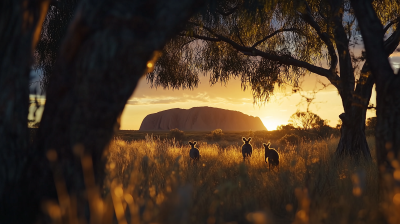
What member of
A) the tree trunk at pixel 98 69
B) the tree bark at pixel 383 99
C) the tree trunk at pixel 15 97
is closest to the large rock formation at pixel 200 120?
the tree bark at pixel 383 99

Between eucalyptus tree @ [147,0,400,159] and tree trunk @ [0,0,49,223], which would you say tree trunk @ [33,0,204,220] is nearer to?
tree trunk @ [0,0,49,223]

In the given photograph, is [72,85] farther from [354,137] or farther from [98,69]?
[354,137]

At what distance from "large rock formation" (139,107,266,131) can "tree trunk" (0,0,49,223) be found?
346 feet

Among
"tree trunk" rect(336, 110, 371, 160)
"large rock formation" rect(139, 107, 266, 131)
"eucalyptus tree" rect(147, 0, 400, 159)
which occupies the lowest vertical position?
"tree trunk" rect(336, 110, 371, 160)

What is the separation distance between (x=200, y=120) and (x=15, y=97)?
10867 cm

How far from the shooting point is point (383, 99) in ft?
11.7

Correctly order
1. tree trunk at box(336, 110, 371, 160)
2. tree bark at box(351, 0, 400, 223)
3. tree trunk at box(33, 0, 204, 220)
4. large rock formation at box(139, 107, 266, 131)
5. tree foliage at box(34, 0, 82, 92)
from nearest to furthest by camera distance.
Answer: tree trunk at box(33, 0, 204, 220), tree bark at box(351, 0, 400, 223), tree foliage at box(34, 0, 82, 92), tree trunk at box(336, 110, 371, 160), large rock formation at box(139, 107, 266, 131)

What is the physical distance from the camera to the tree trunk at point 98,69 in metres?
2.49

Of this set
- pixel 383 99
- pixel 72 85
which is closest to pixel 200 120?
pixel 383 99

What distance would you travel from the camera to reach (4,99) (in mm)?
2797

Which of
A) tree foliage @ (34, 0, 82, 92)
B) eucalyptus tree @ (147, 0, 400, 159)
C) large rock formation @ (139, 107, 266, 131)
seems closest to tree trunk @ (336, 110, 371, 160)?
eucalyptus tree @ (147, 0, 400, 159)

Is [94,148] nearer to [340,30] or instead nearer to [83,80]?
[83,80]

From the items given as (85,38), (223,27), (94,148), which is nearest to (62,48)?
(85,38)

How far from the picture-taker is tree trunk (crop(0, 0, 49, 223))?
2793mm
